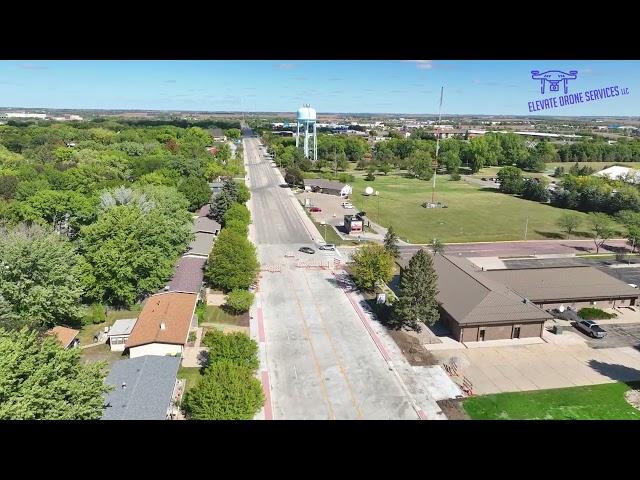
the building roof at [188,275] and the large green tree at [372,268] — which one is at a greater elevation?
the large green tree at [372,268]

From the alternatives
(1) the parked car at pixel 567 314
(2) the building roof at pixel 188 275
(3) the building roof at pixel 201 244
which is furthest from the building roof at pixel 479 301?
(3) the building roof at pixel 201 244

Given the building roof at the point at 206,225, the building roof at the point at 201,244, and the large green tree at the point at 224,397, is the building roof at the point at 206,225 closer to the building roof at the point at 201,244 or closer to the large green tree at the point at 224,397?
the building roof at the point at 201,244

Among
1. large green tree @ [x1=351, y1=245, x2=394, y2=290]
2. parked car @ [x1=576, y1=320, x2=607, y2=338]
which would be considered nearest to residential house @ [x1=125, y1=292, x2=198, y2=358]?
large green tree @ [x1=351, y1=245, x2=394, y2=290]

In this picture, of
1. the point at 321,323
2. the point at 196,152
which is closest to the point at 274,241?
the point at 321,323

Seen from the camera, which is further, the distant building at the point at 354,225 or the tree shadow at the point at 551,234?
the tree shadow at the point at 551,234

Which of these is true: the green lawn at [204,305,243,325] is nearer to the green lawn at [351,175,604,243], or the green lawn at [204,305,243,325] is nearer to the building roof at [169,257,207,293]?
the building roof at [169,257,207,293]

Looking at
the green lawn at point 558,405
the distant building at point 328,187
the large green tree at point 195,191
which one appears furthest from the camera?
the distant building at point 328,187

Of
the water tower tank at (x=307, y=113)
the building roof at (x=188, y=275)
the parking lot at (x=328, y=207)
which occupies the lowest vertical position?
the parking lot at (x=328, y=207)
